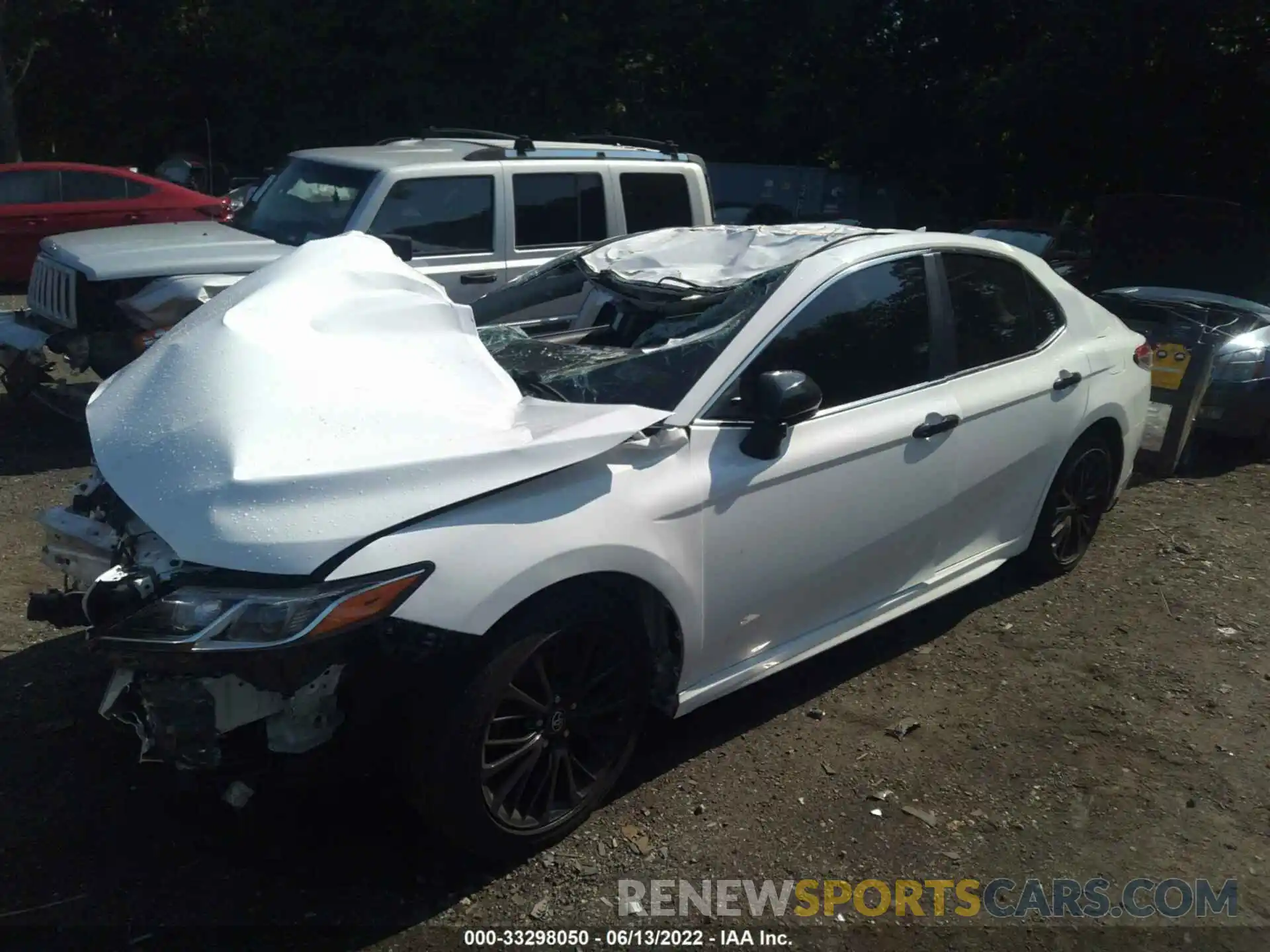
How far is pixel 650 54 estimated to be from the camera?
2727 centimetres

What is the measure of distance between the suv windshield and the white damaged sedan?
3091 mm

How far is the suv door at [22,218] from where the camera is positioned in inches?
502

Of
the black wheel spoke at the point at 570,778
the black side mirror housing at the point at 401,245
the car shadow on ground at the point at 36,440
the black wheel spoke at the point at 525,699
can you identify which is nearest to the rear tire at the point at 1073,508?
the black wheel spoke at the point at 570,778

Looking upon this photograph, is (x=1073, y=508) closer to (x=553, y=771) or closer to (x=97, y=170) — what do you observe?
(x=553, y=771)

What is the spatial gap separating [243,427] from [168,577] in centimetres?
46

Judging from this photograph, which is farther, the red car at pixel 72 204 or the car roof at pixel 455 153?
the red car at pixel 72 204

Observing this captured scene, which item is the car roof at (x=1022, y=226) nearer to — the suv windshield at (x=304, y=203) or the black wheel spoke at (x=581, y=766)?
the suv windshield at (x=304, y=203)

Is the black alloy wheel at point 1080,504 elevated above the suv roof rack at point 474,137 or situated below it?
below

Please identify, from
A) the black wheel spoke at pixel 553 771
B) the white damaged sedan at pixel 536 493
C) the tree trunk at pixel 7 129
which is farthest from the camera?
the tree trunk at pixel 7 129

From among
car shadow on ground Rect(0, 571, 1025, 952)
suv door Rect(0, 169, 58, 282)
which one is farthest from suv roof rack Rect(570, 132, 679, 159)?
suv door Rect(0, 169, 58, 282)

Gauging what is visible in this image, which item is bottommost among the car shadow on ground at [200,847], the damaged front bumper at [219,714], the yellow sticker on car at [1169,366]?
the car shadow on ground at [200,847]

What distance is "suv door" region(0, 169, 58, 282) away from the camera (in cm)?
1274

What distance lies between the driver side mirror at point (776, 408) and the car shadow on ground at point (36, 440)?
4949 mm

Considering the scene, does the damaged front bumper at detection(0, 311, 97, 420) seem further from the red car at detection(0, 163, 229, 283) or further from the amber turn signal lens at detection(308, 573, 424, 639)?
the red car at detection(0, 163, 229, 283)
